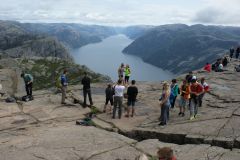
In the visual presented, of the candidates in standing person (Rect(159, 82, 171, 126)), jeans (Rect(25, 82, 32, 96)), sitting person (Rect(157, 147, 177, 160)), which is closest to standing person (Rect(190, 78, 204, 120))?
standing person (Rect(159, 82, 171, 126))

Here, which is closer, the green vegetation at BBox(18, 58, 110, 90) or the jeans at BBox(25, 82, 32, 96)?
the jeans at BBox(25, 82, 32, 96)

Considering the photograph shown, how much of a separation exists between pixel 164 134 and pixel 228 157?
15.5 ft

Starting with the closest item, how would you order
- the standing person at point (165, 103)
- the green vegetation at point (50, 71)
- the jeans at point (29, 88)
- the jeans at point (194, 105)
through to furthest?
1. the standing person at point (165, 103)
2. the jeans at point (194, 105)
3. the jeans at point (29, 88)
4. the green vegetation at point (50, 71)

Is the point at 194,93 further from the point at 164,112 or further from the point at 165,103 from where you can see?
the point at 164,112

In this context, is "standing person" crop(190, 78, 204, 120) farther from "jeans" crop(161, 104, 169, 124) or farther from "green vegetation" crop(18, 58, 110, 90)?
"green vegetation" crop(18, 58, 110, 90)

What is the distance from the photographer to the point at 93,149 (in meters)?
16.8

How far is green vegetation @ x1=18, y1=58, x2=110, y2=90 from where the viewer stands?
12838 cm

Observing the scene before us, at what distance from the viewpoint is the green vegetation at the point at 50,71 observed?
128375 millimetres

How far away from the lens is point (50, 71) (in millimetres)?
149500

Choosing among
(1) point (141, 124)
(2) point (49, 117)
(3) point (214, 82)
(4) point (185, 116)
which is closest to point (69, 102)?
(2) point (49, 117)

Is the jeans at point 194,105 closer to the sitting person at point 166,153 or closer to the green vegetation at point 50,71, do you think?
the sitting person at point 166,153

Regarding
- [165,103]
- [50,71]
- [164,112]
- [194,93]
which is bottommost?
[50,71]

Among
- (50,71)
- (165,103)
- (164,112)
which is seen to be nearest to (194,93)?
(165,103)

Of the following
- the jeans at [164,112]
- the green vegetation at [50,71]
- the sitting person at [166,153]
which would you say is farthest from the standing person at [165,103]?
the green vegetation at [50,71]
